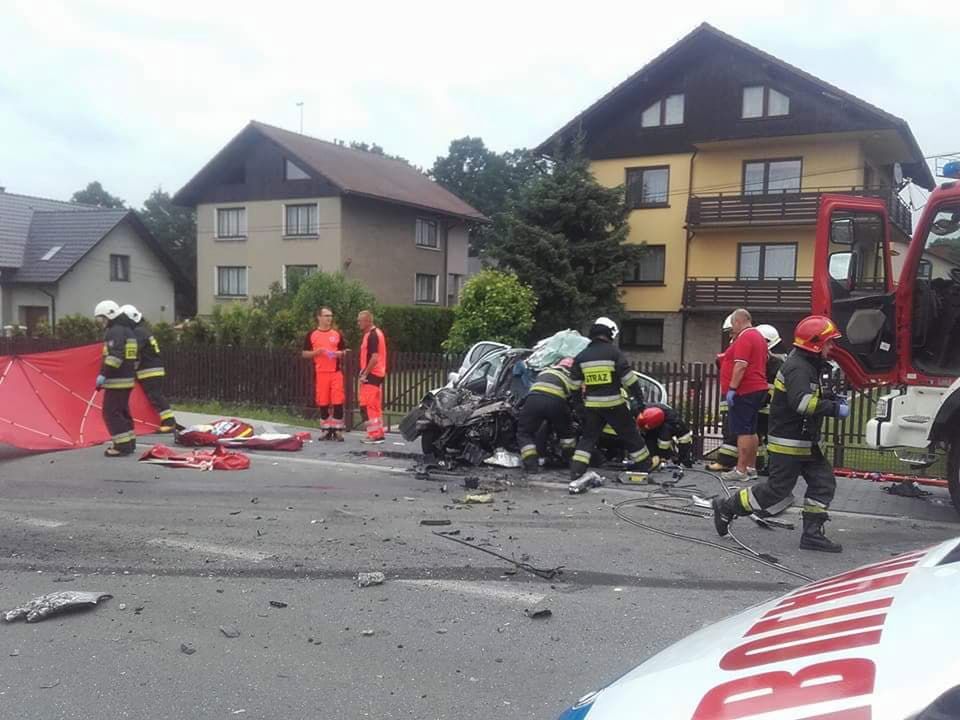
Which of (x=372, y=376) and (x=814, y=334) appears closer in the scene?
(x=814, y=334)

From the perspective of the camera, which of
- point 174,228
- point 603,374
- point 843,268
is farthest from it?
point 174,228

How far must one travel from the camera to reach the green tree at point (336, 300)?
803 inches

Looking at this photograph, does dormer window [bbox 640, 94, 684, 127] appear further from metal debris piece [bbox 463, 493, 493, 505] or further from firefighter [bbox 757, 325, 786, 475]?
metal debris piece [bbox 463, 493, 493, 505]

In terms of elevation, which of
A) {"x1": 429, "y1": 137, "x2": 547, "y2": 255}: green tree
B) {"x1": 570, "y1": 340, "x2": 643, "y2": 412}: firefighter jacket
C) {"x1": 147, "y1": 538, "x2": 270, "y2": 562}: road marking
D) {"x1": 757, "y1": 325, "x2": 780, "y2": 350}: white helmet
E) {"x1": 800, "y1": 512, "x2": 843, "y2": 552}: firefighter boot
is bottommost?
{"x1": 147, "y1": 538, "x2": 270, "y2": 562}: road marking

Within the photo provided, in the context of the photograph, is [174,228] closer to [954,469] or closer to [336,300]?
[336,300]

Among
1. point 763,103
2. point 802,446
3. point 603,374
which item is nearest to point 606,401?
point 603,374

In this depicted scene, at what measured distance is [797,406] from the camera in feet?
19.5

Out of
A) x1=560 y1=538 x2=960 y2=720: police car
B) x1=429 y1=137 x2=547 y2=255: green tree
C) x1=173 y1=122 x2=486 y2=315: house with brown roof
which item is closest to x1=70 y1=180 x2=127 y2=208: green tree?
x1=429 y1=137 x2=547 y2=255: green tree

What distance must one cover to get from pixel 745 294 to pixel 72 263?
25918mm

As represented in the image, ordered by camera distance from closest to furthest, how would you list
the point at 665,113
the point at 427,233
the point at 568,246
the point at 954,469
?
the point at 954,469
the point at 568,246
the point at 665,113
the point at 427,233

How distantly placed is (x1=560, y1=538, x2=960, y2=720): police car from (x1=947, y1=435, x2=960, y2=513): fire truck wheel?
535cm

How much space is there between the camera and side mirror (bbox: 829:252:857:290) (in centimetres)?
779

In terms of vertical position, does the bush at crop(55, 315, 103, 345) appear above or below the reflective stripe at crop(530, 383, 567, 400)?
above

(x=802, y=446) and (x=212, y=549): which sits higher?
(x=802, y=446)
